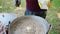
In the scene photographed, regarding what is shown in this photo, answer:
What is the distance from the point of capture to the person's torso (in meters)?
1.35

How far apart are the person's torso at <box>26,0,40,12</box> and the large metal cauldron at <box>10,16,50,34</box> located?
0.33ft

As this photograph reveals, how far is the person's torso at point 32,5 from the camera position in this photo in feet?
4.43

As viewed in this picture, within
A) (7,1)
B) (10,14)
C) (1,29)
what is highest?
(7,1)

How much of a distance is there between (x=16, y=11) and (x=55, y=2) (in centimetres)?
35

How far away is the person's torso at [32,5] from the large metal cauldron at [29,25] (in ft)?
0.33

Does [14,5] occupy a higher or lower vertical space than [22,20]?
higher

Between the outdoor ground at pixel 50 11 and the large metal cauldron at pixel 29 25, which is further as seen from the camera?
the outdoor ground at pixel 50 11

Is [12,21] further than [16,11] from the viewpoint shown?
No

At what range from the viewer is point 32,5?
1.36 metres

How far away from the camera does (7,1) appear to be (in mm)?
1365

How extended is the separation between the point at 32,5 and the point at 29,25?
19cm

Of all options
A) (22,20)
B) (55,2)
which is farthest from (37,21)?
(55,2)

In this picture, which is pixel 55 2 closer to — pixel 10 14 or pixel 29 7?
pixel 29 7

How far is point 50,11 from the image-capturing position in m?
1.38
